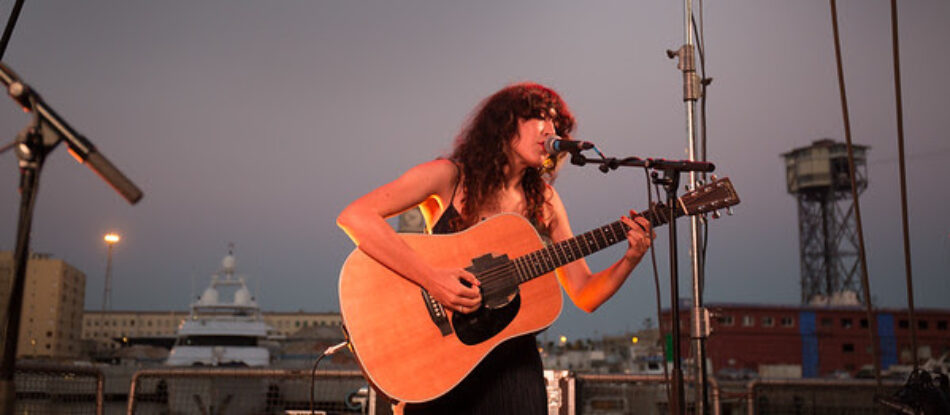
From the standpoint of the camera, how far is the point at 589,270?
3381 mm

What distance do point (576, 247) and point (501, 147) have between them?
0.56m

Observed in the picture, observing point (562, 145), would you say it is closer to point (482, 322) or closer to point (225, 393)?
point (482, 322)

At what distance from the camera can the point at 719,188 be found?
326 cm

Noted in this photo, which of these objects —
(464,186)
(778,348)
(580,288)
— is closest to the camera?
(464,186)

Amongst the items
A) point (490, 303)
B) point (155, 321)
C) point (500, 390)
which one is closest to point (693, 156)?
point (490, 303)

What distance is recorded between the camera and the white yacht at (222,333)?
3178cm

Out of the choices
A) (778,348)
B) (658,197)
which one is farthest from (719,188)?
(778,348)

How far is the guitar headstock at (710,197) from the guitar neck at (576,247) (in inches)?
2.2

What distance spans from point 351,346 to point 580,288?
1135 millimetres

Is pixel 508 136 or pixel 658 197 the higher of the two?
pixel 508 136

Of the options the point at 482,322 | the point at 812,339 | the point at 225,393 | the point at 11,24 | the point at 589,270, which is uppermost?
the point at 11,24

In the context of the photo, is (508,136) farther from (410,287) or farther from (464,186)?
(410,287)

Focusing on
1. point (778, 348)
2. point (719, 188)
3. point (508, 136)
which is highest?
point (508, 136)

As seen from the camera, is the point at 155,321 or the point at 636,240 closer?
the point at 636,240
